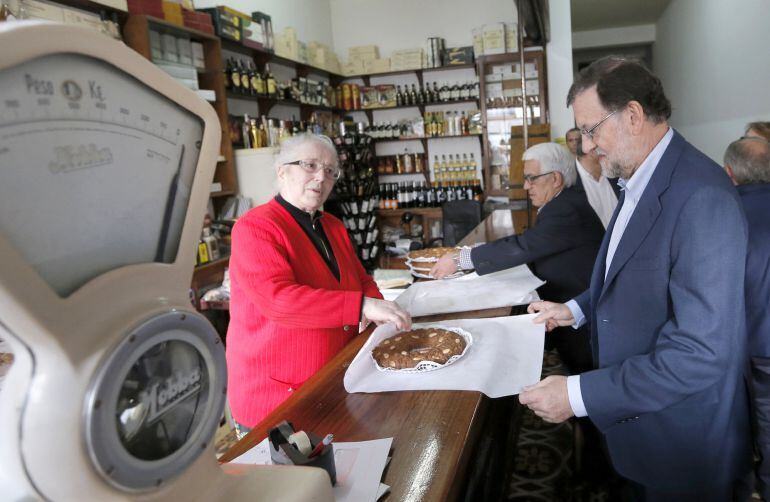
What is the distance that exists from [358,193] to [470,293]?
4588 mm

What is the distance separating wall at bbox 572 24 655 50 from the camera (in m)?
9.77

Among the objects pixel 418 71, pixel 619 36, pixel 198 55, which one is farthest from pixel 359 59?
pixel 619 36

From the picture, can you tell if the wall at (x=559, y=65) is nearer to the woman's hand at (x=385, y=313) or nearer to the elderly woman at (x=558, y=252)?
the elderly woman at (x=558, y=252)

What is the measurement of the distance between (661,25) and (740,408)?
377 inches

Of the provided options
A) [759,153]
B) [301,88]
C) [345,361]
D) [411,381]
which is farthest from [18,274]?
[301,88]

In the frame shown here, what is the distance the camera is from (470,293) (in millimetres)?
2225

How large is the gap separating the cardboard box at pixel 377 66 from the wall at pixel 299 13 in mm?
788

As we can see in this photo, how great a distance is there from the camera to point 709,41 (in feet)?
20.2

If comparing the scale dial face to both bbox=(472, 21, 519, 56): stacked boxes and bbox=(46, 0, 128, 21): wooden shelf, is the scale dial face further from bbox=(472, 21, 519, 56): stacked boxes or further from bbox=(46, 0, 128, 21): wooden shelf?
bbox=(472, 21, 519, 56): stacked boxes

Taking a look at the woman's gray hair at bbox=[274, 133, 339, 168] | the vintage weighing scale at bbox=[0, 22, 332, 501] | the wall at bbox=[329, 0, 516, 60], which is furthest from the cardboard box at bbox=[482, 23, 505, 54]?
the vintage weighing scale at bbox=[0, 22, 332, 501]

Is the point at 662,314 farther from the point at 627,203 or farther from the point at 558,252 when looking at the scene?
the point at 558,252

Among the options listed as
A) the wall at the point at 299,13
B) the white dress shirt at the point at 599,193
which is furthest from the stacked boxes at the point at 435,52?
the white dress shirt at the point at 599,193

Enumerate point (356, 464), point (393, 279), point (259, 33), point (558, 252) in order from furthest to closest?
point (259, 33)
point (393, 279)
point (558, 252)
point (356, 464)

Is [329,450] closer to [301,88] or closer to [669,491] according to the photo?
[669,491]
